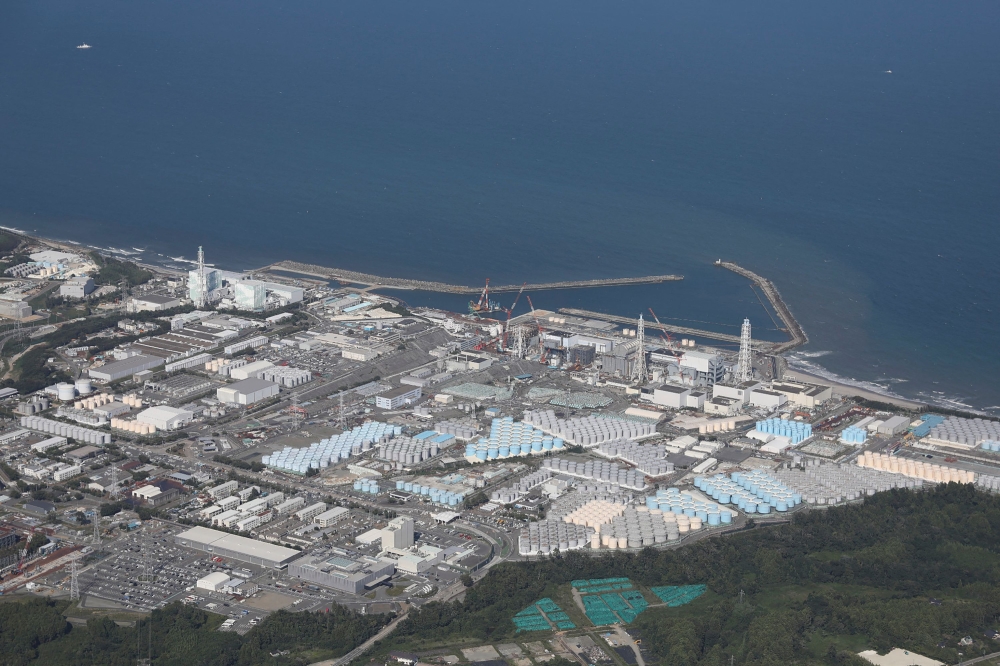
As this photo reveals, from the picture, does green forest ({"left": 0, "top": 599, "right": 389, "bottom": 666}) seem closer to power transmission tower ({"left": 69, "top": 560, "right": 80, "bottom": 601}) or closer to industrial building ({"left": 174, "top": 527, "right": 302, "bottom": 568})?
power transmission tower ({"left": 69, "top": 560, "right": 80, "bottom": 601})

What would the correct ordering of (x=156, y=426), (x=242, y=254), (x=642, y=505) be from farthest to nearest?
(x=242, y=254), (x=156, y=426), (x=642, y=505)

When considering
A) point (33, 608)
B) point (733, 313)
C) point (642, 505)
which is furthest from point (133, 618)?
point (733, 313)

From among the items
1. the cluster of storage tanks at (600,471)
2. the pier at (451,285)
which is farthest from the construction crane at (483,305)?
the cluster of storage tanks at (600,471)

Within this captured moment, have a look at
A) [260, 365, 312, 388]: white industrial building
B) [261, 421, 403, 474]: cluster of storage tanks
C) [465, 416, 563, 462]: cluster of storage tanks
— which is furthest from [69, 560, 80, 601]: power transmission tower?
[260, 365, 312, 388]: white industrial building

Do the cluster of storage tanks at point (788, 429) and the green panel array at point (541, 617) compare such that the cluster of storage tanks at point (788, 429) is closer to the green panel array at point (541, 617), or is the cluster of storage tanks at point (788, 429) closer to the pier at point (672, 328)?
the pier at point (672, 328)

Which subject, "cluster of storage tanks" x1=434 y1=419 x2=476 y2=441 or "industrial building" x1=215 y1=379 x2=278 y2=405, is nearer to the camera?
"cluster of storage tanks" x1=434 y1=419 x2=476 y2=441

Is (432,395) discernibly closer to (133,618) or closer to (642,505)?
(642,505)
